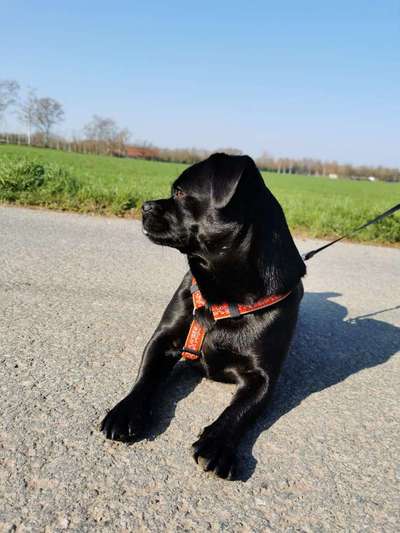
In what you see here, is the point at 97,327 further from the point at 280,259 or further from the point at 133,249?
the point at 133,249

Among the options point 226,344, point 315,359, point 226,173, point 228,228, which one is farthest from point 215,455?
point 315,359

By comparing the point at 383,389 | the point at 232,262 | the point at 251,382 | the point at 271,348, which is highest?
the point at 232,262

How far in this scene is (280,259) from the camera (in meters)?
2.58

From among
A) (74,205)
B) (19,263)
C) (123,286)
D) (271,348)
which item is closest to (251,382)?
(271,348)

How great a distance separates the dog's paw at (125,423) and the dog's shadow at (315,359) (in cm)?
10

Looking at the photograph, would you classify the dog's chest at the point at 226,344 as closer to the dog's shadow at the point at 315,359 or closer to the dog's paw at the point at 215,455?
the dog's shadow at the point at 315,359

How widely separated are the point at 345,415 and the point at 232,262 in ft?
3.61

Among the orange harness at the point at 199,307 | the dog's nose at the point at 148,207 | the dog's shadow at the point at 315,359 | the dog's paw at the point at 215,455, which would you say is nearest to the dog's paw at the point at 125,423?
the dog's shadow at the point at 315,359

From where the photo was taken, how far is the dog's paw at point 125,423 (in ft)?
6.89

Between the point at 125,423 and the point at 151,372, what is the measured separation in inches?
18.2

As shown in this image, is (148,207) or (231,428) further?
(148,207)

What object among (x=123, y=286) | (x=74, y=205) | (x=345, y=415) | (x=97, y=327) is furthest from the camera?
(x=74, y=205)

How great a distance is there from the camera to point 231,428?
7.07 ft

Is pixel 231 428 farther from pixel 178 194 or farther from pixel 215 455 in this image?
pixel 178 194
